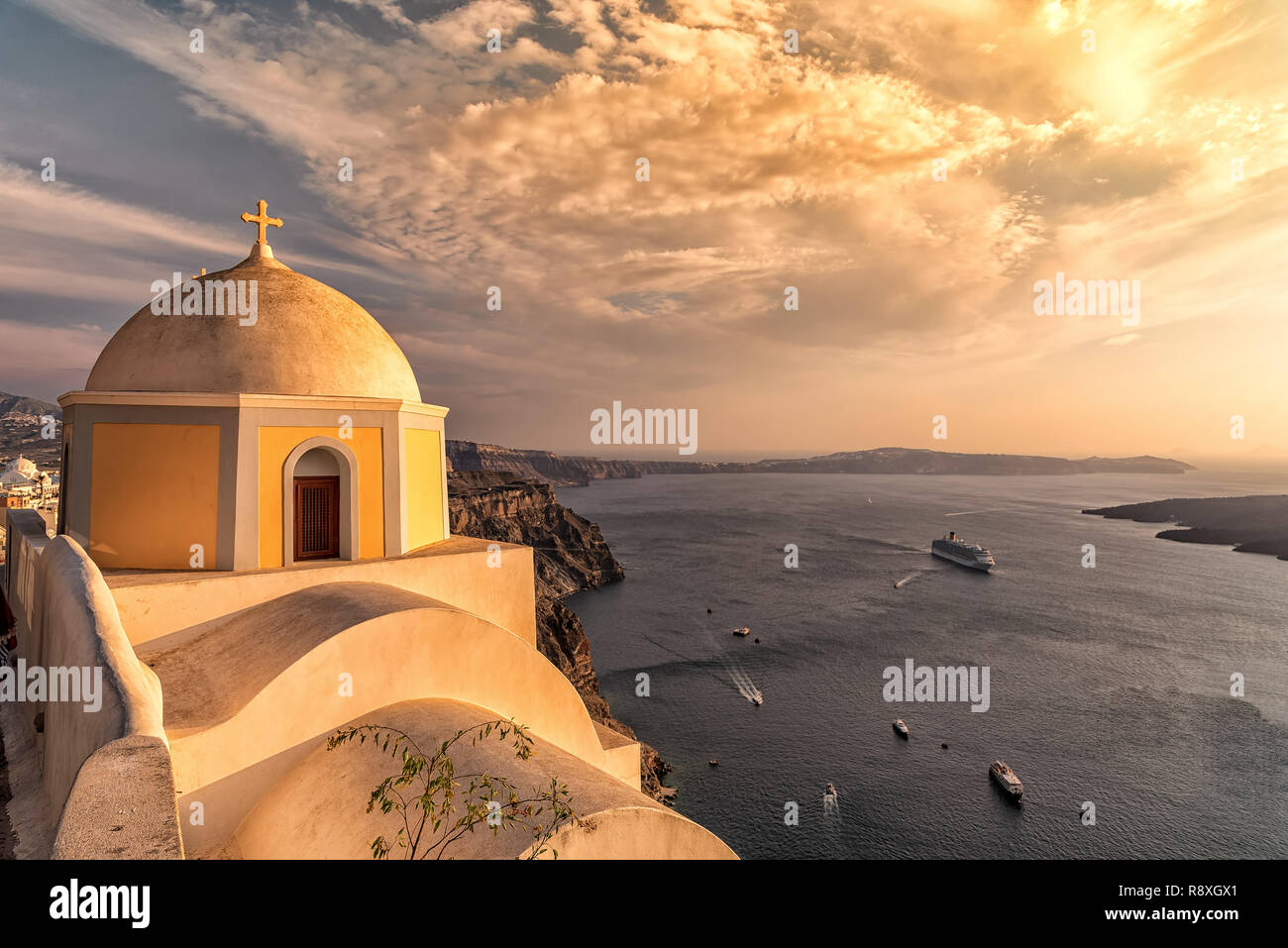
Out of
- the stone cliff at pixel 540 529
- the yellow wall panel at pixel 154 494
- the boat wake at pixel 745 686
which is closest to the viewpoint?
the yellow wall panel at pixel 154 494

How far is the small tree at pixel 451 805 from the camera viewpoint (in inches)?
183

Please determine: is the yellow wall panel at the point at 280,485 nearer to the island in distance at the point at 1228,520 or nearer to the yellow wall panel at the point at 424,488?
the yellow wall panel at the point at 424,488

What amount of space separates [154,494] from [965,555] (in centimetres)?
7472

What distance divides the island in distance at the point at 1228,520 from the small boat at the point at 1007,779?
7466 cm

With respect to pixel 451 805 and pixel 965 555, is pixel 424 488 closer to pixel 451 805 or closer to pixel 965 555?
pixel 451 805

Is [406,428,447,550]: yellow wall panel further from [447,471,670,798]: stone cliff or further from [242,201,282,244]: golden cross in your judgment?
[447,471,670,798]: stone cliff

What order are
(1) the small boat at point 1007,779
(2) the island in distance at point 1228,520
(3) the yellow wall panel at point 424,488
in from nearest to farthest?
(3) the yellow wall panel at point 424,488, (1) the small boat at point 1007,779, (2) the island in distance at point 1228,520

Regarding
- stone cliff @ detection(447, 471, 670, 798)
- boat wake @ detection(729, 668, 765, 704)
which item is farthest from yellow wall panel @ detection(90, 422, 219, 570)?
stone cliff @ detection(447, 471, 670, 798)

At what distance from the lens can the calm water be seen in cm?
2530

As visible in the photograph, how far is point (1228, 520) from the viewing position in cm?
9231

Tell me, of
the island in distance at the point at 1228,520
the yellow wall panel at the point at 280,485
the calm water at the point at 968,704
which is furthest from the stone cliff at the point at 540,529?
the island in distance at the point at 1228,520

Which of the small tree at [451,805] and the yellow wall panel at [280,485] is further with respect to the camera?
the yellow wall panel at [280,485]

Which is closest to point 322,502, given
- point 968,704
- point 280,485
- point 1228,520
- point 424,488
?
point 280,485
